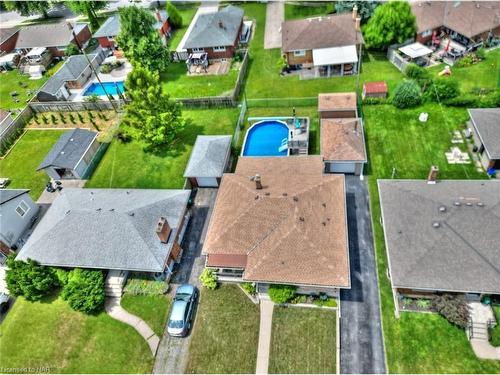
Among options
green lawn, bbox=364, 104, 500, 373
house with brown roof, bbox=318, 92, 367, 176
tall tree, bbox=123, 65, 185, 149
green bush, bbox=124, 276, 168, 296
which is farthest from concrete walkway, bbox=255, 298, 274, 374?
tall tree, bbox=123, 65, 185, 149

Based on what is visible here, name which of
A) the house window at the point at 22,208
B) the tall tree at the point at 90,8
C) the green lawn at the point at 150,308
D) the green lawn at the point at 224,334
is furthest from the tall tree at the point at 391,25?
the tall tree at the point at 90,8

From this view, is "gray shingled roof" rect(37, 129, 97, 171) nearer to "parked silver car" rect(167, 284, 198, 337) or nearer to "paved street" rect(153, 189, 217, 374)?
"paved street" rect(153, 189, 217, 374)

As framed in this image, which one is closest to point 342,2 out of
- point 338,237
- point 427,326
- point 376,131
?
point 376,131

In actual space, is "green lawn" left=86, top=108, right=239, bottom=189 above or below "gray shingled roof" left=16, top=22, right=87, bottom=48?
below

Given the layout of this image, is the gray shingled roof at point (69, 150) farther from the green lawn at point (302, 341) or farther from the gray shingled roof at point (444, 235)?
the gray shingled roof at point (444, 235)

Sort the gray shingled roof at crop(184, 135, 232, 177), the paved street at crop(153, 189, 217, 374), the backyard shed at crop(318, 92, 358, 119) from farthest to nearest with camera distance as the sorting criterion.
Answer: the backyard shed at crop(318, 92, 358, 119) → the gray shingled roof at crop(184, 135, 232, 177) → the paved street at crop(153, 189, 217, 374)

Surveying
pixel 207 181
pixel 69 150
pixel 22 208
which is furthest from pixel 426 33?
pixel 22 208
